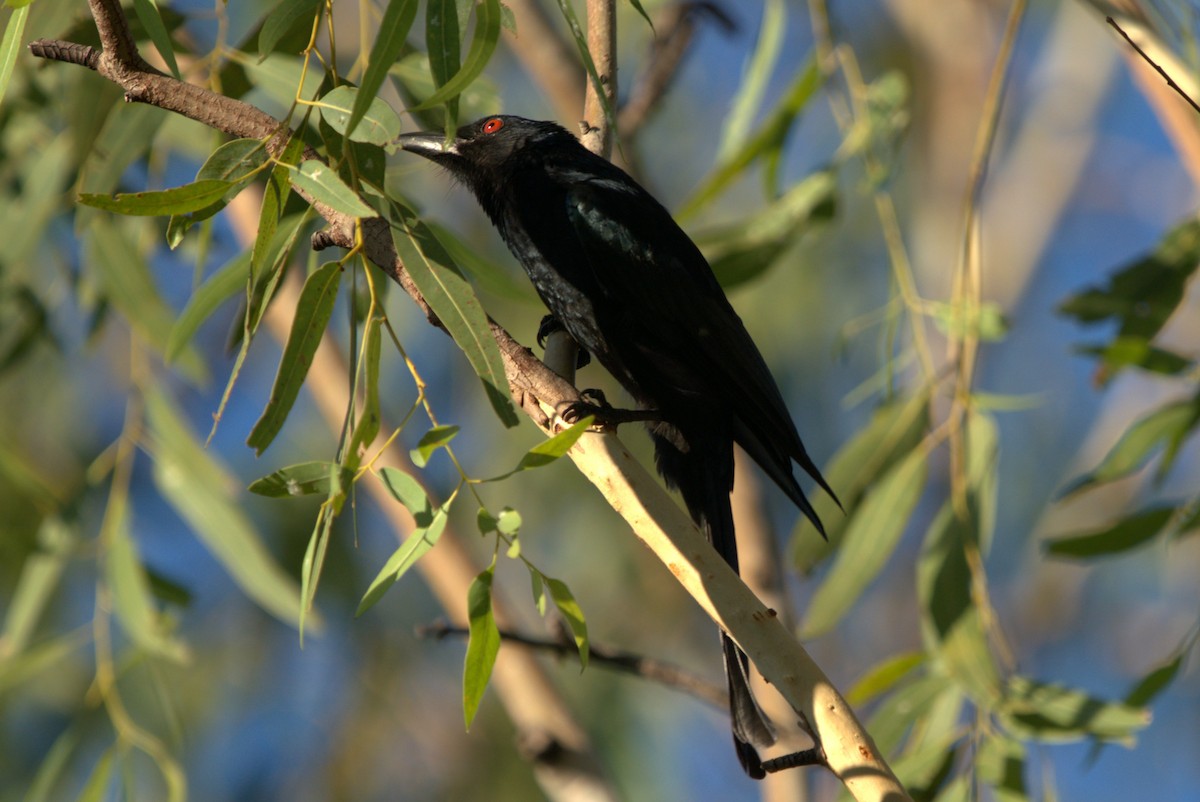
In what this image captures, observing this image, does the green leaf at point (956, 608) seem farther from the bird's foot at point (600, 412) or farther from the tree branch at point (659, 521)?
the tree branch at point (659, 521)

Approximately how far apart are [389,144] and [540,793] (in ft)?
16.9

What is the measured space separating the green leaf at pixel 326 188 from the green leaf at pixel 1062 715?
76.0 inches

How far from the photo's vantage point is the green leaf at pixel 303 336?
1.76 metres

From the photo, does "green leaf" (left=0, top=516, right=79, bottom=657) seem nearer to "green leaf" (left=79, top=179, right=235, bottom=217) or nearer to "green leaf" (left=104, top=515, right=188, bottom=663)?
"green leaf" (left=104, top=515, right=188, bottom=663)

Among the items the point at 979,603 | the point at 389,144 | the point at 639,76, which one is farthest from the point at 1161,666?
the point at 639,76

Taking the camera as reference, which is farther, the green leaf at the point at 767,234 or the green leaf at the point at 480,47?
the green leaf at the point at 767,234

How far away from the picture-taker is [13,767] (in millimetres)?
5488

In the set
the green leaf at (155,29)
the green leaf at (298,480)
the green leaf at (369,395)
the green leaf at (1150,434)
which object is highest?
the green leaf at (155,29)

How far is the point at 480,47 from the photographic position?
1.65 m

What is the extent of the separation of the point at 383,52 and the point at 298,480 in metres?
0.58

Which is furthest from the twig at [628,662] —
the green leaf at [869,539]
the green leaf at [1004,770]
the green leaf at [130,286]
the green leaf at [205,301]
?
the green leaf at [130,286]

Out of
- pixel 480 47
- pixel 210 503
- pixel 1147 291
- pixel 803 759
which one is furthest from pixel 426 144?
pixel 803 759

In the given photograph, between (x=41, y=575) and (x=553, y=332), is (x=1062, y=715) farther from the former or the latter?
(x=41, y=575)

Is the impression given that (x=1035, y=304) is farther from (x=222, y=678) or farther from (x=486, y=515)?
(x=486, y=515)
